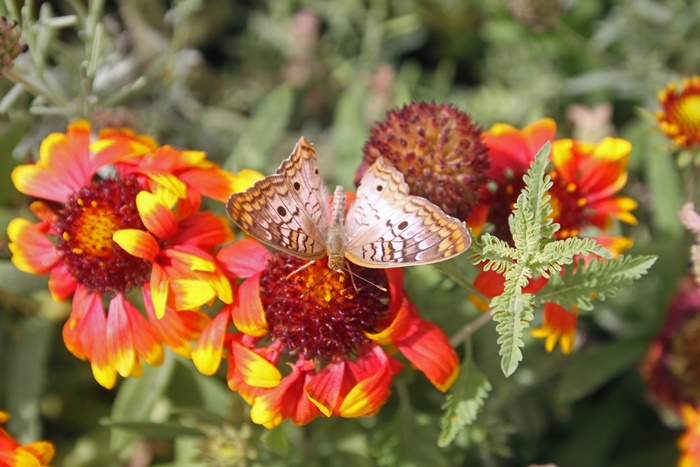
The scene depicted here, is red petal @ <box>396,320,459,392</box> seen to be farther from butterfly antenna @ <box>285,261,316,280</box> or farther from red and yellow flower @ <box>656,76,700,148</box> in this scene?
red and yellow flower @ <box>656,76,700,148</box>

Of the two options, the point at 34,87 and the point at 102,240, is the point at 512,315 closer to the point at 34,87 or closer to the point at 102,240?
the point at 102,240

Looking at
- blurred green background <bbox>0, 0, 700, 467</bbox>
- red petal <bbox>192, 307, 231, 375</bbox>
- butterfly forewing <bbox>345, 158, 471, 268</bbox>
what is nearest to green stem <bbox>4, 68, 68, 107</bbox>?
blurred green background <bbox>0, 0, 700, 467</bbox>

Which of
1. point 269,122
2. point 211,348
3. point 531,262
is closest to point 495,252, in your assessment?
point 531,262

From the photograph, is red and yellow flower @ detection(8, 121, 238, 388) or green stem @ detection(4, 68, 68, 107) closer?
red and yellow flower @ detection(8, 121, 238, 388)

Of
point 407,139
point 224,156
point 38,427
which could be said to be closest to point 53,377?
point 38,427

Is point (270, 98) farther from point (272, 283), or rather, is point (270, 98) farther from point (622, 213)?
point (622, 213)
